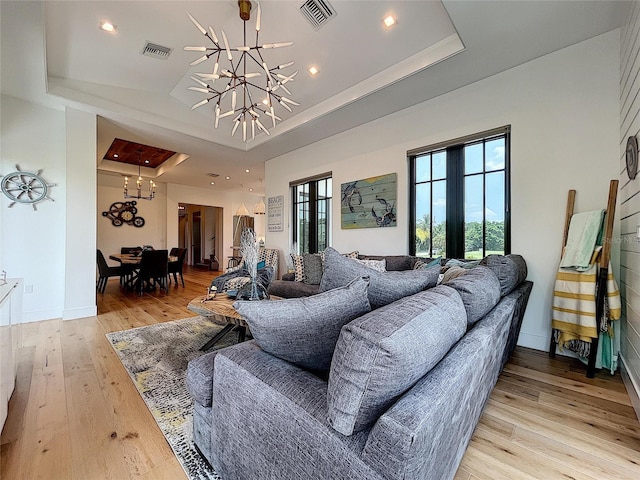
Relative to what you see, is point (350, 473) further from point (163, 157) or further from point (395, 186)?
point (163, 157)

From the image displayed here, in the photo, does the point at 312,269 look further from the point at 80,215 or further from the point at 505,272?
the point at 80,215

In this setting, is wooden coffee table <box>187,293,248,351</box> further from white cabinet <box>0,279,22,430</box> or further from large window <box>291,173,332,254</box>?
large window <box>291,173,332,254</box>

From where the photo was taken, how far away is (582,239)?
2.32m

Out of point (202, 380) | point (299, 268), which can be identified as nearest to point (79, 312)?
point (299, 268)

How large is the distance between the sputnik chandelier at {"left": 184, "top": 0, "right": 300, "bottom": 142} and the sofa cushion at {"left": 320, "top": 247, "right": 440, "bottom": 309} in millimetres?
1747

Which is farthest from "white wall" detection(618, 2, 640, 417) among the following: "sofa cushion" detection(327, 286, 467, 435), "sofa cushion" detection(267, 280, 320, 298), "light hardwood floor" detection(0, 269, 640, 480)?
"sofa cushion" detection(267, 280, 320, 298)

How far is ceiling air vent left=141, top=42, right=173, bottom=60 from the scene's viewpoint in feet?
10.7

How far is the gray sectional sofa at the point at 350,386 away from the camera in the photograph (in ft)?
2.37

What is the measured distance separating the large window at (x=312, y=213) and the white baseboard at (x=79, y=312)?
3302 mm

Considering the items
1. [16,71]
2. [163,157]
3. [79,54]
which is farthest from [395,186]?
[163,157]

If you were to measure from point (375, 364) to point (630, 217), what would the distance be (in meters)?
2.50

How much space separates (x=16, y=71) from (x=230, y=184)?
18.8 ft

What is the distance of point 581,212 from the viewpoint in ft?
8.13

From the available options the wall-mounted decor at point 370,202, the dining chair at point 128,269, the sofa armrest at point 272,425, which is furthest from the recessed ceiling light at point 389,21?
the dining chair at point 128,269
